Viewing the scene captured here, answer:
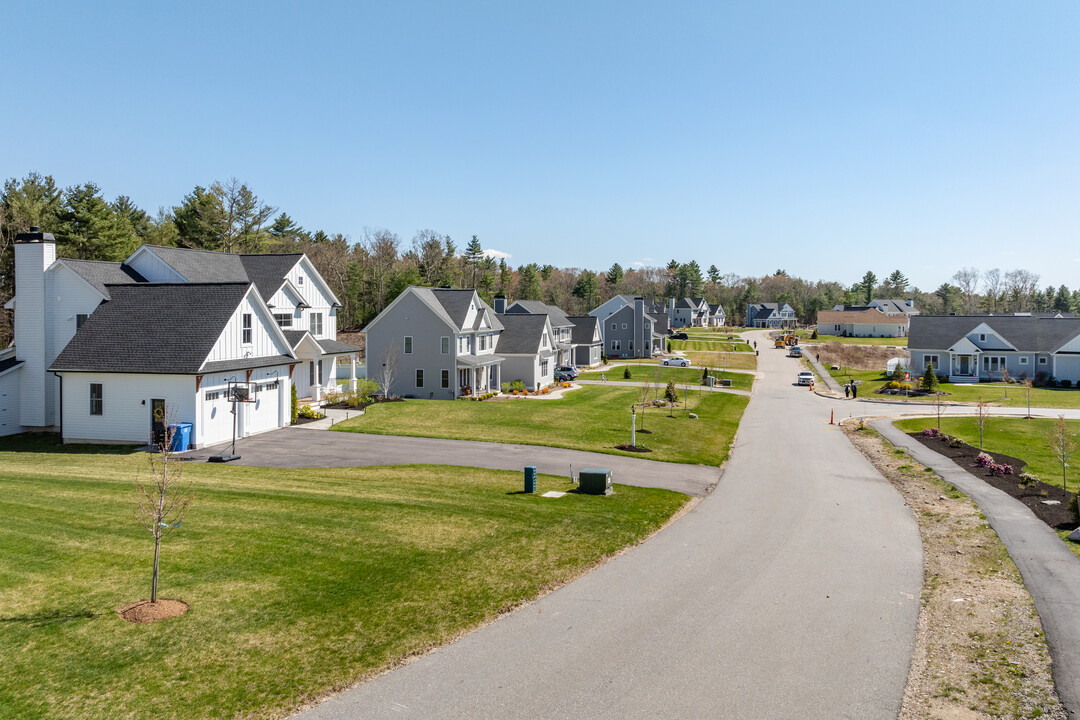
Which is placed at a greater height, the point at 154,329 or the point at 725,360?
the point at 154,329

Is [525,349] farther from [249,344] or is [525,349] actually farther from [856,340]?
[856,340]

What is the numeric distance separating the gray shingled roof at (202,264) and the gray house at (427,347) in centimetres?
1063

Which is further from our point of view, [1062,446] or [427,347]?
[427,347]

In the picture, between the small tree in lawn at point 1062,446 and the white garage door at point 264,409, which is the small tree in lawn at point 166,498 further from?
the small tree in lawn at point 1062,446

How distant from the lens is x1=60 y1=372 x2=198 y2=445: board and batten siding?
2719 centimetres

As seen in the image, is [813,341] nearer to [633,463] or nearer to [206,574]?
[633,463]

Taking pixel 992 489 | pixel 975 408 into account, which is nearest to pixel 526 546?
pixel 992 489

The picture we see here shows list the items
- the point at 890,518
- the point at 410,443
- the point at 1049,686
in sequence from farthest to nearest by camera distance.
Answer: the point at 410,443 < the point at 890,518 < the point at 1049,686

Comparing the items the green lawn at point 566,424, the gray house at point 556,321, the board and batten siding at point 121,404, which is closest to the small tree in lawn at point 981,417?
the green lawn at point 566,424

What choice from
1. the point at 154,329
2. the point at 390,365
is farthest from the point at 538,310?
the point at 154,329

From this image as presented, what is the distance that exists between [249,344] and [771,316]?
14282 cm

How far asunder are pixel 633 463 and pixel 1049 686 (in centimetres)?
1746

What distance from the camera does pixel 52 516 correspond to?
1645cm

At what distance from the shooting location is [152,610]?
11453 mm
